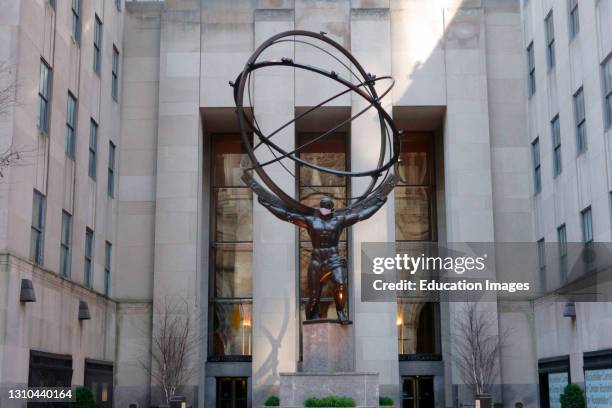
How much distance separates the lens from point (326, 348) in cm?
2052

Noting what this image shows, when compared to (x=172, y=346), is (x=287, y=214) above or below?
above

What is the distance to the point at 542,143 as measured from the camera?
112 feet

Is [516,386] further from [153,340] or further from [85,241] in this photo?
[85,241]

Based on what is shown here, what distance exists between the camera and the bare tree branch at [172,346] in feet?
109

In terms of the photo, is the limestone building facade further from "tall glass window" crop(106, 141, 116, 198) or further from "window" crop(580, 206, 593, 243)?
"window" crop(580, 206, 593, 243)

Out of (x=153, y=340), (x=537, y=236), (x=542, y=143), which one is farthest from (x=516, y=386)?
(x=153, y=340)

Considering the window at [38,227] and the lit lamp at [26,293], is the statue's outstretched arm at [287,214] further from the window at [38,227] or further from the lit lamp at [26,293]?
the window at [38,227]

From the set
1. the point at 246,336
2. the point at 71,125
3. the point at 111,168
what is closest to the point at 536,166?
the point at 246,336

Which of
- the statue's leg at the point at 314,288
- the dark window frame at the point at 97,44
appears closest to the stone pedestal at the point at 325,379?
the statue's leg at the point at 314,288

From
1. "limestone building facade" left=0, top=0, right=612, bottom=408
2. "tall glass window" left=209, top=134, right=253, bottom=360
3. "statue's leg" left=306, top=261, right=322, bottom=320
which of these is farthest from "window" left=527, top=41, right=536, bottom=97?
"statue's leg" left=306, top=261, right=322, bottom=320

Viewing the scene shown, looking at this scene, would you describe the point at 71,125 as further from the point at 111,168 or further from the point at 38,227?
the point at 111,168

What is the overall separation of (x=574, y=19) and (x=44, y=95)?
59.7 ft

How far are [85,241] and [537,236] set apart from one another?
1812 centimetres

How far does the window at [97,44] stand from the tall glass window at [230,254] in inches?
335
